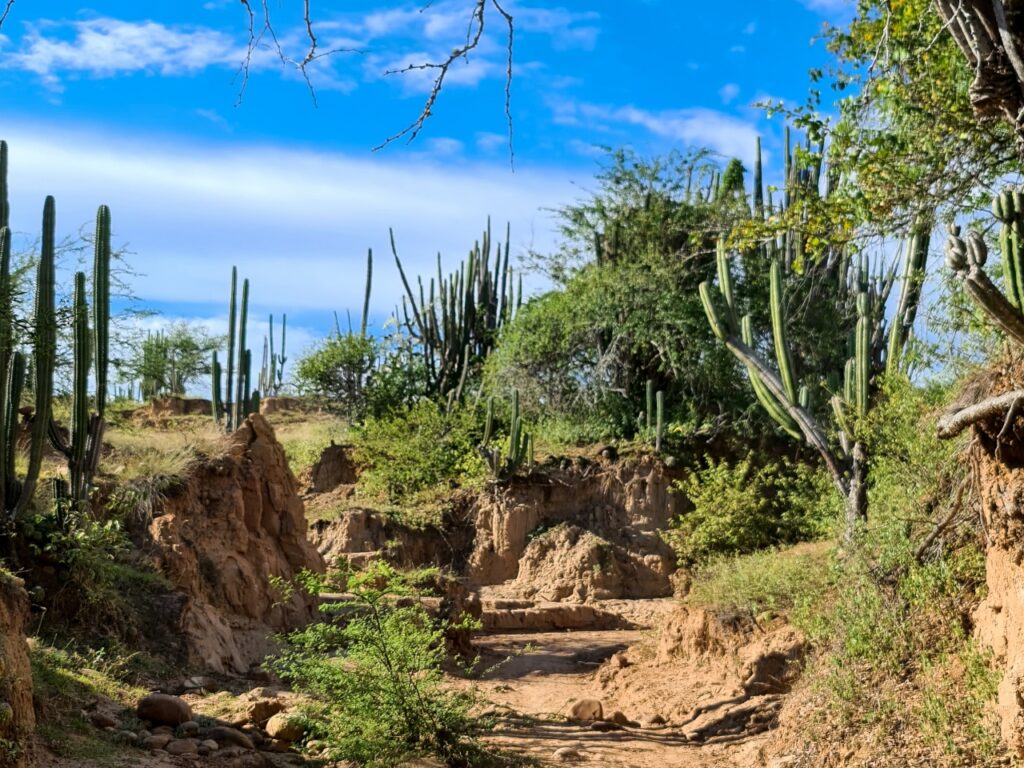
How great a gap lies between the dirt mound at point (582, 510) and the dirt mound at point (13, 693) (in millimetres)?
18250

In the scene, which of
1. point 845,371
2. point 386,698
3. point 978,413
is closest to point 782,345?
point 845,371

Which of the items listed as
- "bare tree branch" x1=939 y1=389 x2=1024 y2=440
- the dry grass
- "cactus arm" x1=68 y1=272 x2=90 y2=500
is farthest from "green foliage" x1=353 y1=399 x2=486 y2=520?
"bare tree branch" x1=939 y1=389 x2=1024 y2=440

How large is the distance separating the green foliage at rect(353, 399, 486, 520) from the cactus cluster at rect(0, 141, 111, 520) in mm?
13398

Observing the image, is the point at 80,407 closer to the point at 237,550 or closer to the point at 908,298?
the point at 237,550

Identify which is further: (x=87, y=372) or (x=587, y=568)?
(x=587, y=568)

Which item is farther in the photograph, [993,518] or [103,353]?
[103,353]

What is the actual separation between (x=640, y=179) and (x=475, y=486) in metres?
11.2

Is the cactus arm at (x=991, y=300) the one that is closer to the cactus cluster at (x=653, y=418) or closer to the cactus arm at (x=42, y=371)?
the cactus arm at (x=42, y=371)

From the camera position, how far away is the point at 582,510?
88.8 feet

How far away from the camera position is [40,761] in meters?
8.38

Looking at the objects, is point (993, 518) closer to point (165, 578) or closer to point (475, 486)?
point (165, 578)

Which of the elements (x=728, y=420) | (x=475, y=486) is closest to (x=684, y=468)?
(x=728, y=420)

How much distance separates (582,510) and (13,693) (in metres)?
20.3

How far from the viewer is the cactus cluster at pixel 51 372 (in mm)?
12688
